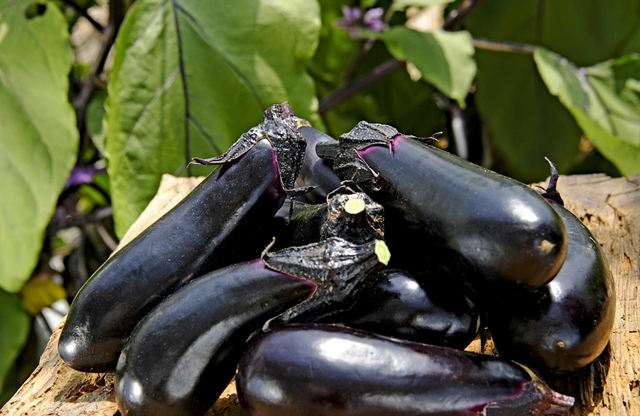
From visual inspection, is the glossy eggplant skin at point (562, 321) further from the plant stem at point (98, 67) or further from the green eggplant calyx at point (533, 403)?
the plant stem at point (98, 67)

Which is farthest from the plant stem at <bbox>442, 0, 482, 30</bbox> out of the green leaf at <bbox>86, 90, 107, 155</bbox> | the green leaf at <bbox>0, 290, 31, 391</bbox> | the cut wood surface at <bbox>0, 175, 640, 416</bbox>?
the green leaf at <bbox>0, 290, 31, 391</bbox>

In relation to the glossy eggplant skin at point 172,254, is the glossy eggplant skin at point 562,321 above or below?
below

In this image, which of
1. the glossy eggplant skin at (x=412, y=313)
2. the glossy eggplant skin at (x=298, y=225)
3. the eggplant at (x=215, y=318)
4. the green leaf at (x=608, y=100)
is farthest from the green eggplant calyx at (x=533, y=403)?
the green leaf at (x=608, y=100)

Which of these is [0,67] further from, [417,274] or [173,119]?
[417,274]

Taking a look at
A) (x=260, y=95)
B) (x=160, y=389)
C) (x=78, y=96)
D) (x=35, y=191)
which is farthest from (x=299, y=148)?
(x=78, y=96)

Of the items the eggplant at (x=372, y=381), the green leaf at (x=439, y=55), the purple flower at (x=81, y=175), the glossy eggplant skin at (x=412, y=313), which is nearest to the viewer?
the eggplant at (x=372, y=381)

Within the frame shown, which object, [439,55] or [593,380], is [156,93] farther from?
[593,380]
